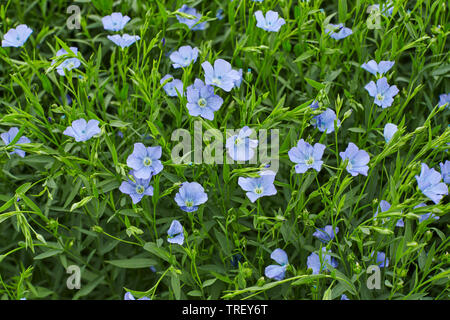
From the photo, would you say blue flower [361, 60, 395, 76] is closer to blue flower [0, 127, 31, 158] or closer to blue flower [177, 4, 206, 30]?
blue flower [177, 4, 206, 30]

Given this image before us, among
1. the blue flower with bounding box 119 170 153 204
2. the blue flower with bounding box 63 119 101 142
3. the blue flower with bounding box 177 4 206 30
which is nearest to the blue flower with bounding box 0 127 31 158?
the blue flower with bounding box 63 119 101 142

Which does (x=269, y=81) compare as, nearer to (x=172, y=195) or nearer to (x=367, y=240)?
(x=172, y=195)

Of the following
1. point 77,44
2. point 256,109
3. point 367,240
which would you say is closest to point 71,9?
point 77,44

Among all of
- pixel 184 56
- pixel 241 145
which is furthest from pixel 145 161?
pixel 184 56

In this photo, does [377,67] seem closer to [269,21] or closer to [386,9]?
[386,9]

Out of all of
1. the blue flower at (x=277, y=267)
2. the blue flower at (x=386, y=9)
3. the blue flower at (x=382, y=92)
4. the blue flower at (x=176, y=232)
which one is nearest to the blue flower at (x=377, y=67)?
the blue flower at (x=382, y=92)

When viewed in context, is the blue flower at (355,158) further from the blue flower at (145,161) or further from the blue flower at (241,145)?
the blue flower at (145,161)
